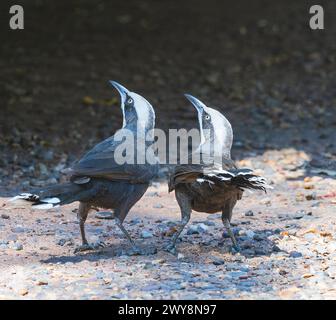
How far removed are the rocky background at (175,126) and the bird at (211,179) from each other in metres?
0.38

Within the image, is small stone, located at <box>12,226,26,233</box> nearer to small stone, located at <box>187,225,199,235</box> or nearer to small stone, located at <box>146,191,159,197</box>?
small stone, located at <box>187,225,199,235</box>

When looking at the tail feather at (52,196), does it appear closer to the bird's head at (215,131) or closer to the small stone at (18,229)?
the small stone at (18,229)

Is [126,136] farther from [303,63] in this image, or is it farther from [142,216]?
[303,63]

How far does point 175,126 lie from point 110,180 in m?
5.03

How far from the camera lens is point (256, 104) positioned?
12.9 meters

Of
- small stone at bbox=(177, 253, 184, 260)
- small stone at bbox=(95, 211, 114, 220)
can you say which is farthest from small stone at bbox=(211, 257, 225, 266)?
small stone at bbox=(95, 211, 114, 220)

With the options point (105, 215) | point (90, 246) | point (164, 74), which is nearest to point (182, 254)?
point (90, 246)

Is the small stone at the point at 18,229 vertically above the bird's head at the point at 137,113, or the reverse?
the bird's head at the point at 137,113

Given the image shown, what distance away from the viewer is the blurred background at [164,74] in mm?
11148

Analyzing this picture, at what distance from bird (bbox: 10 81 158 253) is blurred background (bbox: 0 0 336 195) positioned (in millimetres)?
2445

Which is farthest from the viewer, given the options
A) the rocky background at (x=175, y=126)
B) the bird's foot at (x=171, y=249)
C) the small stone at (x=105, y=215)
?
the small stone at (x=105, y=215)

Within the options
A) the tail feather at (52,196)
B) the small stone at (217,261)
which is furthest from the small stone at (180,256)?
the tail feather at (52,196)
